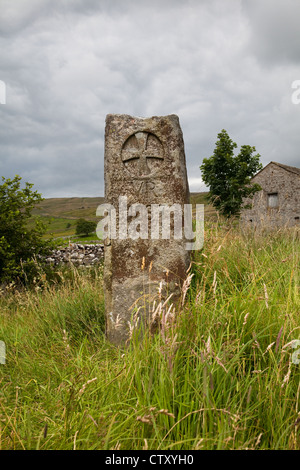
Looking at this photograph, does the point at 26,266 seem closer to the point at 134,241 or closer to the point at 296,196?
the point at 134,241

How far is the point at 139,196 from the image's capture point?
11.8ft

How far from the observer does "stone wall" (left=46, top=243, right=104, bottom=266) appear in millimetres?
11632

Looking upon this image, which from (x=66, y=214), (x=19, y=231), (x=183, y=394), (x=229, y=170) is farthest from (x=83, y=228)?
(x=66, y=214)

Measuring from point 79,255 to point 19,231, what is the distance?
4035mm

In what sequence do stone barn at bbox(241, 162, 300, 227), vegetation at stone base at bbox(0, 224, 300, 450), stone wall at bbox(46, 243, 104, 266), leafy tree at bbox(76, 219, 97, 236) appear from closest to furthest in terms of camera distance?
vegetation at stone base at bbox(0, 224, 300, 450)
stone wall at bbox(46, 243, 104, 266)
stone barn at bbox(241, 162, 300, 227)
leafy tree at bbox(76, 219, 97, 236)

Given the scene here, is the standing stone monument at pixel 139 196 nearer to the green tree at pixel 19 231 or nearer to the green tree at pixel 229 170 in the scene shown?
the green tree at pixel 19 231

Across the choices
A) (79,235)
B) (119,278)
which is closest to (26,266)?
(119,278)

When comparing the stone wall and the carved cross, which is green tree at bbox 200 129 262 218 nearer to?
the stone wall

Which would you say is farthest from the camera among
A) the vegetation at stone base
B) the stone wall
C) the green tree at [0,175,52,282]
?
the stone wall

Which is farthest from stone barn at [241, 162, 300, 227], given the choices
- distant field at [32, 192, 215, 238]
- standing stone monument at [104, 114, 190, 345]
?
standing stone monument at [104, 114, 190, 345]

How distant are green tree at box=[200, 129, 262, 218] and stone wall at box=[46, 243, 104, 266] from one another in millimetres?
13362

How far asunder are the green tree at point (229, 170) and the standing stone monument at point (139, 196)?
20419 millimetres

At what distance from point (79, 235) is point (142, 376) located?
72.2 feet

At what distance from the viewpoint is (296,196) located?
21.3 metres
